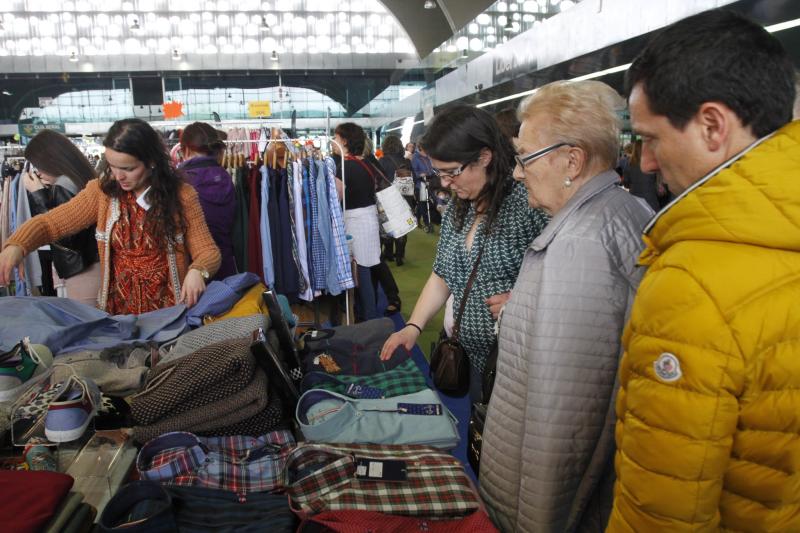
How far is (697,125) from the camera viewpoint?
0.85m

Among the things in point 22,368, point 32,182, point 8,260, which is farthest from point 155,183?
point 32,182

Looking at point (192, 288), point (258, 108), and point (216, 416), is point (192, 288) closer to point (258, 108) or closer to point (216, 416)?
point (216, 416)

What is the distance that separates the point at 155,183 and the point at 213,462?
1.50 meters

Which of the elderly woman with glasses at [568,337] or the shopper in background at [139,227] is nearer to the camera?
the elderly woman with glasses at [568,337]

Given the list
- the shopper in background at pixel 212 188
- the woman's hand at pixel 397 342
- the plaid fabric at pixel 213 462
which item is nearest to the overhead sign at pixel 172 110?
the shopper in background at pixel 212 188

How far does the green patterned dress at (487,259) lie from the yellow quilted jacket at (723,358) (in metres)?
1.02

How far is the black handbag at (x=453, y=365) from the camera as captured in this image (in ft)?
6.39

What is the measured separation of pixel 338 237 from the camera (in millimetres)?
4266

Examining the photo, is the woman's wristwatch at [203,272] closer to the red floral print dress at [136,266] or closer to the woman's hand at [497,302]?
the red floral print dress at [136,266]

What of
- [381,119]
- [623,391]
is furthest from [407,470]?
[381,119]

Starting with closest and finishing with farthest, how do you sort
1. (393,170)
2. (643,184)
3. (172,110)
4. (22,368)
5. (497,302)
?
(22,368) → (497,302) → (643,184) → (172,110) → (393,170)

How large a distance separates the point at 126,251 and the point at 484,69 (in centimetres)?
1430

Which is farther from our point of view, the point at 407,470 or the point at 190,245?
the point at 190,245

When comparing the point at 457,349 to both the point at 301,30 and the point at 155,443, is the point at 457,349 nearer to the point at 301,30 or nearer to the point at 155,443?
the point at 155,443
